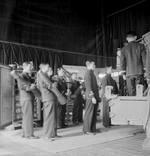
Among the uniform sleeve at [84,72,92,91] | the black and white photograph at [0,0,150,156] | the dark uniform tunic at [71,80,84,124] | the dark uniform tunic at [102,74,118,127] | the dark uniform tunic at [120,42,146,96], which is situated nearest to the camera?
the black and white photograph at [0,0,150,156]

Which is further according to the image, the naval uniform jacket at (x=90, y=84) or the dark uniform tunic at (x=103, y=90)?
the dark uniform tunic at (x=103, y=90)

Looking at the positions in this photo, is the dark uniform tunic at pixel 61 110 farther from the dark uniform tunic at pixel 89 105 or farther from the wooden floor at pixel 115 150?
the wooden floor at pixel 115 150

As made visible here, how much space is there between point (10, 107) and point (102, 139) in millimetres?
2644

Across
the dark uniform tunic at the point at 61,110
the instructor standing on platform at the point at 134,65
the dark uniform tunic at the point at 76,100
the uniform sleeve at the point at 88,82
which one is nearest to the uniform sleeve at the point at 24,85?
the uniform sleeve at the point at 88,82

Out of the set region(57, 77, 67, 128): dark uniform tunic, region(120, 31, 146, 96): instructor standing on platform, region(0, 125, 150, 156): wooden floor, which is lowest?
region(0, 125, 150, 156): wooden floor

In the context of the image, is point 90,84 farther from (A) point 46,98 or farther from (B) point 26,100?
(B) point 26,100

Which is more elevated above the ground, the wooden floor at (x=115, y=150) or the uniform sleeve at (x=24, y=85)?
the uniform sleeve at (x=24, y=85)

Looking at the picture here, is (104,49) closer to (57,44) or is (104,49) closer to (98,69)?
(98,69)

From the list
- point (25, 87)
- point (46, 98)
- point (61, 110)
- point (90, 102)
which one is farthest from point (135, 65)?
point (61, 110)

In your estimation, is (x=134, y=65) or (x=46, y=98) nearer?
(x=134, y=65)

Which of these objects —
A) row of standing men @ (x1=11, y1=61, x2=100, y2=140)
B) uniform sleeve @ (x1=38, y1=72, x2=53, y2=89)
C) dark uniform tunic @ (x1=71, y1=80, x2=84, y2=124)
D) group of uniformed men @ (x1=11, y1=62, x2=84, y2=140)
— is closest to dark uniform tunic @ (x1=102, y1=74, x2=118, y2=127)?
row of standing men @ (x1=11, y1=61, x2=100, y2=140)

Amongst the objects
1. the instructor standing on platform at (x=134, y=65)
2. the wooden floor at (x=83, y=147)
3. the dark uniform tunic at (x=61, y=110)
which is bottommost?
the wooden floor at (x=83, y=147)

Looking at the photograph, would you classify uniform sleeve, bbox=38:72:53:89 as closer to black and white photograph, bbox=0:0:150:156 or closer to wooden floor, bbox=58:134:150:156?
black and white photograph, bbox=0:0:150:156

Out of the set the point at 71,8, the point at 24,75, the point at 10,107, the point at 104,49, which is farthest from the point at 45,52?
the point at 24,75
